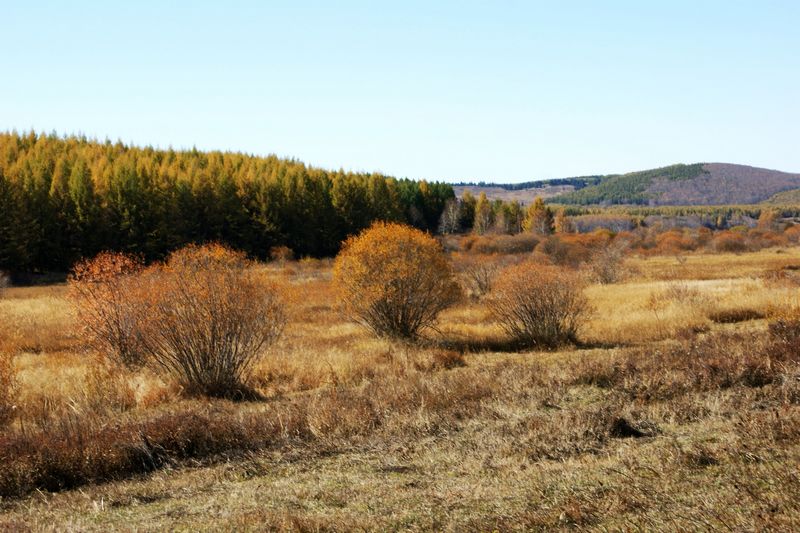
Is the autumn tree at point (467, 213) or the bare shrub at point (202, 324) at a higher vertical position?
the autumn tree at point (467, 213)

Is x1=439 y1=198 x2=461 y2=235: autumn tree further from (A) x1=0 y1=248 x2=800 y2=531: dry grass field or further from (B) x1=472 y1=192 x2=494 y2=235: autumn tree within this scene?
(A) x1=0 y1=248 x2=800 y2=531: dry grass field

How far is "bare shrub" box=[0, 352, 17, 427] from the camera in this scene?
35.5 feet

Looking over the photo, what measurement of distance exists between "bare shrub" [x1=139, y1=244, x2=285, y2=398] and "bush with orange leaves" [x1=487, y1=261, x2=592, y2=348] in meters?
8.52

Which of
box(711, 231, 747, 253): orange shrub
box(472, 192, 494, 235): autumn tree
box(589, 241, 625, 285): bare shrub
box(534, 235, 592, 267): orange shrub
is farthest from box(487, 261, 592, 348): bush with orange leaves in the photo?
box(472, 192, 494, 235): autumn tree

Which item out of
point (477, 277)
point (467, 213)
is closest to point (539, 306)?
point (477, 277)

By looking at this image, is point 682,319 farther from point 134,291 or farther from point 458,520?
point 458,520

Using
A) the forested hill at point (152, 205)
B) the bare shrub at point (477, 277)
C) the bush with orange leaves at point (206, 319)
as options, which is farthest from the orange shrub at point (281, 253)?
the bush with orange leaves at point (206, 319)

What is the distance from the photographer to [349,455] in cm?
786

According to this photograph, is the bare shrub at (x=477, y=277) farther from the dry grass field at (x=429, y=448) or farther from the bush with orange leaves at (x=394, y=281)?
the dry grass field at (x=429, y=448)

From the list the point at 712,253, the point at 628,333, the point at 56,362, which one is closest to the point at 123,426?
the point at 56,362

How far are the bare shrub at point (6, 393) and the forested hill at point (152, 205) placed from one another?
4431 cm

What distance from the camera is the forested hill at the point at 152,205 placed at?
53.6 m

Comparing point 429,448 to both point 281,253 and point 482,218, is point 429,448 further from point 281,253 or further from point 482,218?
point 482,218

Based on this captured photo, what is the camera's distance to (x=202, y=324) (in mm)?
13273
